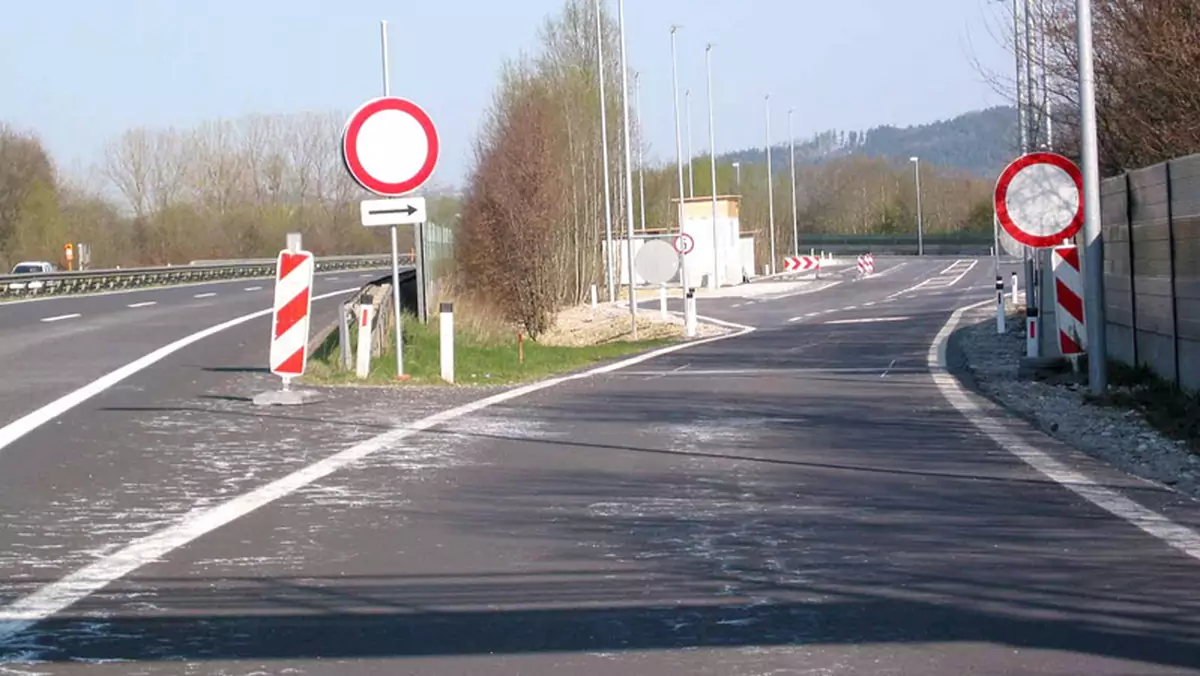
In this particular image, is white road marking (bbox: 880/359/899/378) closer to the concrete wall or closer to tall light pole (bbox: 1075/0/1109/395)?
the concrete wall

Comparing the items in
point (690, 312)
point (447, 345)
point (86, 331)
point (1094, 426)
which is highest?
point (86, 331)

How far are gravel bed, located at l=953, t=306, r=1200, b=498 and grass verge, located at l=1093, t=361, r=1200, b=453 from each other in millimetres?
103

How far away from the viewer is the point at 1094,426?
11.9 meters

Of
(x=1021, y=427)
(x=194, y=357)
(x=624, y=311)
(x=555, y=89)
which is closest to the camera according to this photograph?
(x=1021, y=427)

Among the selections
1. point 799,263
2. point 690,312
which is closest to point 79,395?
point 690,312

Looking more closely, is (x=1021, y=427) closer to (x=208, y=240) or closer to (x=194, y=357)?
(x=194, y=357)

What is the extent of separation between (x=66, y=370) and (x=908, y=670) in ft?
43.2

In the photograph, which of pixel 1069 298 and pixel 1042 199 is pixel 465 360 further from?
pixel 1042 199

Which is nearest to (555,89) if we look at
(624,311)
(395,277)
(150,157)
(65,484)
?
(624,311)

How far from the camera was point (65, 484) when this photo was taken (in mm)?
8766

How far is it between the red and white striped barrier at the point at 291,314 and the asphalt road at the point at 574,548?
70cm

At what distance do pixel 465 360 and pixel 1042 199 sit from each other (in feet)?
35.2

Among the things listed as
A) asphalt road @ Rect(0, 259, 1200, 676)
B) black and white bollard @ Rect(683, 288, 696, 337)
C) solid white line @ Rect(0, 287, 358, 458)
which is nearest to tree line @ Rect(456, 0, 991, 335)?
black and white bollard @ Rect(683, 288, 696, 337)

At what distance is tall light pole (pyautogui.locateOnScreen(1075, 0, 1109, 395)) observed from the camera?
13.3 meters
